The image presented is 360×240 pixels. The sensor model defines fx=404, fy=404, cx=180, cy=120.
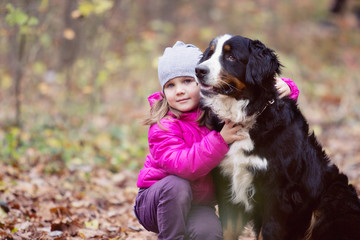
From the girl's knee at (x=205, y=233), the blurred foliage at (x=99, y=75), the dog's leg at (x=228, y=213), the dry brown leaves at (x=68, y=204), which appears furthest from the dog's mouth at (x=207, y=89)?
the dry brown leaves at (x=68, y=204)

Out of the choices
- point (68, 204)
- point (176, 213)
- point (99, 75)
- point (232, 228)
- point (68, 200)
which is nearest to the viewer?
point (176, 213)

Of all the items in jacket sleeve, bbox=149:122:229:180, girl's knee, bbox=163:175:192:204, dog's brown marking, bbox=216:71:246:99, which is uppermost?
dog's brown marking, bbox=216:71:246:99

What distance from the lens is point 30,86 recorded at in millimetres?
7086

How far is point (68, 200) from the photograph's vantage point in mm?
4082

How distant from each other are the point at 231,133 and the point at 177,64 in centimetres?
61

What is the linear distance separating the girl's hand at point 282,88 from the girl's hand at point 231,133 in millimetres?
397

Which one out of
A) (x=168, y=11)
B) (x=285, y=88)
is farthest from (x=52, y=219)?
(x=168, y=11)

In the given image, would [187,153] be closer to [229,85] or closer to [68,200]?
[229,85]

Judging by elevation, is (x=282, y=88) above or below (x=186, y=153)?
above

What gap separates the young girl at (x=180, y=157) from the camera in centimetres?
260

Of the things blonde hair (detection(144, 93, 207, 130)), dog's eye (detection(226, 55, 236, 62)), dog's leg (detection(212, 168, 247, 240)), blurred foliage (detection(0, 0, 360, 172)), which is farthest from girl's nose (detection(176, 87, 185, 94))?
blurred foliage (detection(0, 0, 360, 172))

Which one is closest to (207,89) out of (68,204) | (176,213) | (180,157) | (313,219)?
(180,157)

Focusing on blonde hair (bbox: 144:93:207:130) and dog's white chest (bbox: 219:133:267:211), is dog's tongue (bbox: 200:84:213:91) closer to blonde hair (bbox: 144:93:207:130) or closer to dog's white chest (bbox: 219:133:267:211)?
blonde hair (bbox: 144:93:207:130)

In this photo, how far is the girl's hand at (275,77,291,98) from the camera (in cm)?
→ 284
